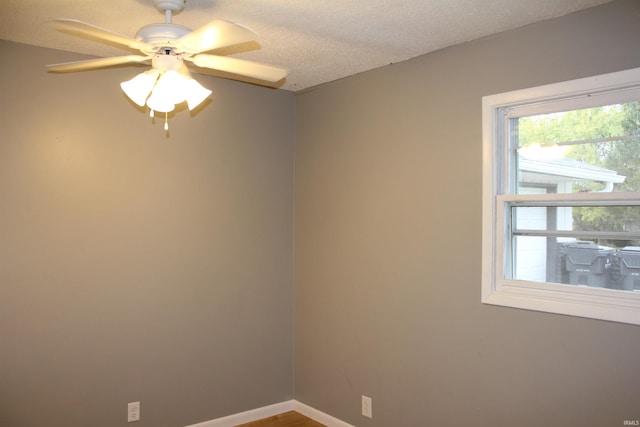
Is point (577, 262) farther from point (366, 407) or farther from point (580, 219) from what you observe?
point (366, 407)

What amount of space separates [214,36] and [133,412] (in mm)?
2543

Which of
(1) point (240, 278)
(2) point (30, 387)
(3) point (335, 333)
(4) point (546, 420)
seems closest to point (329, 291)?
(3) point (335, 333)

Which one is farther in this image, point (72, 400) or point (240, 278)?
point (240, 278)

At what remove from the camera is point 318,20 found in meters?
2.65

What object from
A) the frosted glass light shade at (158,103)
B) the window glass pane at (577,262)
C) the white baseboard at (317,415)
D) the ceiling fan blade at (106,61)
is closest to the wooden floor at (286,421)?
the white baseboard at (317,415)

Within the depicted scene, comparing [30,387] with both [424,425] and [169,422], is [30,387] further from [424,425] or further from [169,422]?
[424,425]

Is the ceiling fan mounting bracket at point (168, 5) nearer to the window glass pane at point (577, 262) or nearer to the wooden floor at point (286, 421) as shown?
the window glass pane at point (577, 262)

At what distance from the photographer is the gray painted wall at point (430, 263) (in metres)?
2.50

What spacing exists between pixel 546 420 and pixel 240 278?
7.26 ft

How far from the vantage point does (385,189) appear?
348 cm

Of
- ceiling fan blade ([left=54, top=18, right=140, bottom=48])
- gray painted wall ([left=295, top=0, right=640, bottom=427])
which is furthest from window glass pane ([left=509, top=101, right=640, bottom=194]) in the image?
ceiling fan blade ([left=54, top=18, right=140, bottom=48])

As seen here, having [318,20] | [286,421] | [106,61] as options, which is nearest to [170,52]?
[106,61]

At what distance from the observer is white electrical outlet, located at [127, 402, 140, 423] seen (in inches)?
133

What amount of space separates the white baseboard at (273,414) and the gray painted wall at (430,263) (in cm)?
7
